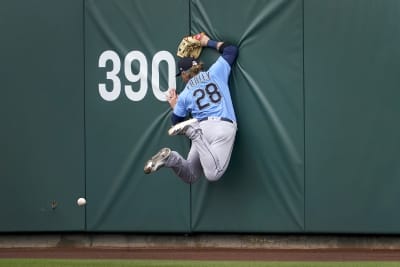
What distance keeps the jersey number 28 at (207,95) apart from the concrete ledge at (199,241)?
143 cm

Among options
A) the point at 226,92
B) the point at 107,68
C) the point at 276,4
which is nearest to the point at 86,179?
the point at 107,68

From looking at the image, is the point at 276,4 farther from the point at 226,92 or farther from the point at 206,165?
the point at 206,165

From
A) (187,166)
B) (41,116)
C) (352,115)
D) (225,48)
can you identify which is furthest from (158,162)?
(352,115)

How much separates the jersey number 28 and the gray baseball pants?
189 millimetres

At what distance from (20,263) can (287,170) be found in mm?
2831

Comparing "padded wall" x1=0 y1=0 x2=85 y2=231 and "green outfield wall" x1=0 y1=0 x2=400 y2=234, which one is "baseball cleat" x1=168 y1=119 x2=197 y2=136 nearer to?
"green outfield wall" x1=0 y1=0 x2=400 y2=234

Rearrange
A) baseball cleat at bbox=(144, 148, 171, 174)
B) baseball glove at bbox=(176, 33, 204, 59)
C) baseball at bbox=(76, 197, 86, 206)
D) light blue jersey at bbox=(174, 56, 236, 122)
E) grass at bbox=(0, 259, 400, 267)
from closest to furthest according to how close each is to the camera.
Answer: grass at bbox=(0, 259, 400, 267)
baseball cleat at bbox=(144, 148, 171, 174)
light blue jersey at bbox=(174, 56, 236, 122)
baseball glove at bbox=(176, 33, 204, 59)
baseball at bbox=(76, 197, 86, 206)

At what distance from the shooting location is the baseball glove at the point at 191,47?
9531 mm

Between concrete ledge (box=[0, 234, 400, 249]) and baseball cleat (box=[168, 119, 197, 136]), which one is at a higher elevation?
baseball cleat (box=[168, 119, 197, 136])

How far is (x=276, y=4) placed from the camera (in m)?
9.48

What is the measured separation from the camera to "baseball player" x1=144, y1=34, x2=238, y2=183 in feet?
30.4

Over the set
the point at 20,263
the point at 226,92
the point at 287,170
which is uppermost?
the point at 226,92

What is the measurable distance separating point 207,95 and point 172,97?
1.35 ft

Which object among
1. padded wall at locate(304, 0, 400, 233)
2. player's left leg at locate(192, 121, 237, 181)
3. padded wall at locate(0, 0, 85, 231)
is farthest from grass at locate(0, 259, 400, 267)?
padded wall at locate(0, 0, 85, 231)
